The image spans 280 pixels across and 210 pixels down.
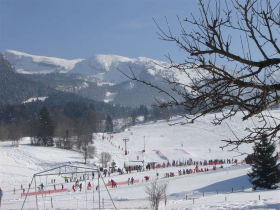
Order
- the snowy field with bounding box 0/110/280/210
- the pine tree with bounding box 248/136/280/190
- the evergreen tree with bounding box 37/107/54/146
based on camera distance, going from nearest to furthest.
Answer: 1. the snowy field with bounding box 0/110/280/210
2. the pine tree with bounding box 248/136/280/190
3. the evergreen tree with bounding box 37/107/54/146

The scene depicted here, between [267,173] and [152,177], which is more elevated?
[267,173]

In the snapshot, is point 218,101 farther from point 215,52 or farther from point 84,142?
point 84,142

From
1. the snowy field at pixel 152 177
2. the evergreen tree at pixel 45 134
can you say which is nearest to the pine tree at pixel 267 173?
the snowy field at pixel 152 177

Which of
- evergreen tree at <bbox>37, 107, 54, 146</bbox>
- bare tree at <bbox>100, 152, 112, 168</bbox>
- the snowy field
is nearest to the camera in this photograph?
the snowy field

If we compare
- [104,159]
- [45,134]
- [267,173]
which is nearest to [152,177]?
[267,173]

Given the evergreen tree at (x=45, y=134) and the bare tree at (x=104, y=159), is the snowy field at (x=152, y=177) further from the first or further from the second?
the evergreen tree at (x=45, y=134)

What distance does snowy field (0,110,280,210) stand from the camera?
19.7 meters

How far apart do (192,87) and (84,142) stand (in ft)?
203

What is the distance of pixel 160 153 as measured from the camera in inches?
2464

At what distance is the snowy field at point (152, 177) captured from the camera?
1969cm

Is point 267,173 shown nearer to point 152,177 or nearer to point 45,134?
point 152,177

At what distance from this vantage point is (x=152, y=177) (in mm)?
35375

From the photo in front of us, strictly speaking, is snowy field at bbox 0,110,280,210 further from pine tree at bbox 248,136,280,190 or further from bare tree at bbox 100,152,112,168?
bare tree at bbox 100,152,112,168

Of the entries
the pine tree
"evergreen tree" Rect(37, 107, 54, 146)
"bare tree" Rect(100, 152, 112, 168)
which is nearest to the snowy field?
the pine tree
